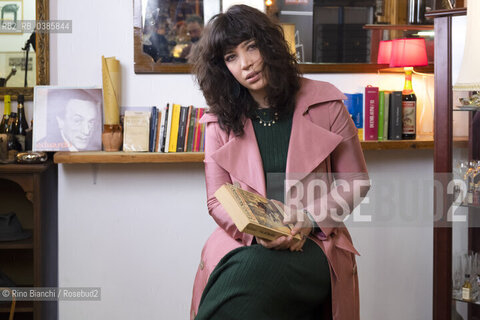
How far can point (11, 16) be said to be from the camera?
280 centimetres

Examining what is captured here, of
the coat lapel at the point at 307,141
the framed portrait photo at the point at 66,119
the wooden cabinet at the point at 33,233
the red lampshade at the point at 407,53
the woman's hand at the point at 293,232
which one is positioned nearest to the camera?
the woman's hand at the point at 293,232

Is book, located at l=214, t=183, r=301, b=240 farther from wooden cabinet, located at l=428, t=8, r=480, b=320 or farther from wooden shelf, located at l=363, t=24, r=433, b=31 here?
wooden shelf, located at l=363, t=24, r=433, b=31

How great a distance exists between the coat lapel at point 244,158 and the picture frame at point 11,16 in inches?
56.1

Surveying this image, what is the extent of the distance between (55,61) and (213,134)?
117 centimetres

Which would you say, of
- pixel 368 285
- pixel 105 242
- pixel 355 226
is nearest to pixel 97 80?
pixel 105 242

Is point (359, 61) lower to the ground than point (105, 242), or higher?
A: higher

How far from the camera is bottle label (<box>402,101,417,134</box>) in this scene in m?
2.85

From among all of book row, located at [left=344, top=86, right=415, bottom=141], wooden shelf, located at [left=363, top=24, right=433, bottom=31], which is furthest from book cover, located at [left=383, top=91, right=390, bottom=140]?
wooden shelf, located at [left=363, top=24, right=433, bottom=31]

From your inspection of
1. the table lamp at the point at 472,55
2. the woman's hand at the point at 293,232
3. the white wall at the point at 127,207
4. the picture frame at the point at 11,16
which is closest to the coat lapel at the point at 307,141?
the woman's hand at the point at 293,232

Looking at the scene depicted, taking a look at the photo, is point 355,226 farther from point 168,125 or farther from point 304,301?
point 304,301

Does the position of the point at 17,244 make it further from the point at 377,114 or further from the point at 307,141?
the point at 377,114

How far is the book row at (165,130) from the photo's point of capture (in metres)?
2.70

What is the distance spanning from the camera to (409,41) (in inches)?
110

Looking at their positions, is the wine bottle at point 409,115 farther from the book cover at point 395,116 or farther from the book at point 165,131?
the book at point 165,131
